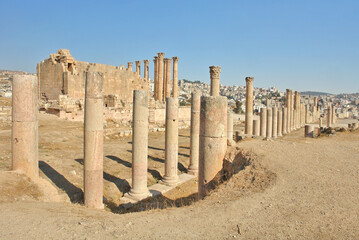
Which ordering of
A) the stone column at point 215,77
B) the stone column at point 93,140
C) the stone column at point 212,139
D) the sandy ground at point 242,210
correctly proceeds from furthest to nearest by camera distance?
the stone column at point 215,77, the stone column at point 93,140, the stone column at point 212,139, the sandy ground at point 242,210

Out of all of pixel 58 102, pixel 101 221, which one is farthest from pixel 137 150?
pixel 58 102

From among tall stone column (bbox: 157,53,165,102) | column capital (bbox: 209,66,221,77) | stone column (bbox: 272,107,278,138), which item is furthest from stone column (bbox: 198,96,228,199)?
tall stone column (bbox: 157,53,165,102)

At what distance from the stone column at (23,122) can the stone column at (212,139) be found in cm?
530

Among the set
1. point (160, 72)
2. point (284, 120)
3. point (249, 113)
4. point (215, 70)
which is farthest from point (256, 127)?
point (160, 72)

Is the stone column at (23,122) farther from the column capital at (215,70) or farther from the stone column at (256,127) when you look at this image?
the stone column at (256,127)

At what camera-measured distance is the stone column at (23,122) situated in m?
→ 8.58

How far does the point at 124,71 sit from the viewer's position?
116 feet

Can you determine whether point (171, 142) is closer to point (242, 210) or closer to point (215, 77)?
point (215, 77)

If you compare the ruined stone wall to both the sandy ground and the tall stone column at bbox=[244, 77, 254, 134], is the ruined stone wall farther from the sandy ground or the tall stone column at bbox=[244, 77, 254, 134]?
the sandy ground

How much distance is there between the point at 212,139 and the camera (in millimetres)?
8266

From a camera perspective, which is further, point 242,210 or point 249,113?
point 249,113

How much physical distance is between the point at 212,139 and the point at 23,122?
5760mm

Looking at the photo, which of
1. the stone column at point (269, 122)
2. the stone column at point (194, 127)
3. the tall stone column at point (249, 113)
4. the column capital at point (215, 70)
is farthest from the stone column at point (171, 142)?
the stone column at point (269, 122)

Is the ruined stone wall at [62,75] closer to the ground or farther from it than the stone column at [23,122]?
farther from it
